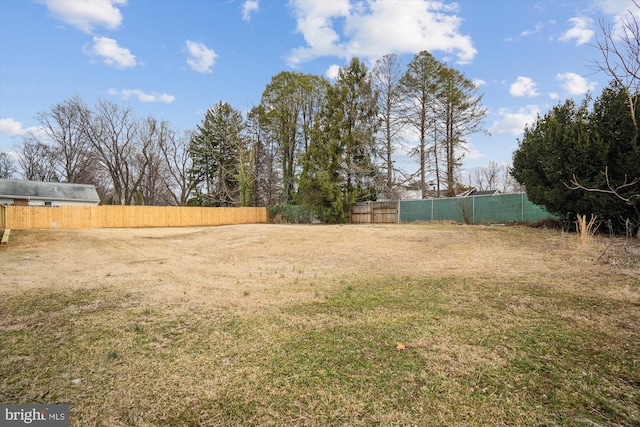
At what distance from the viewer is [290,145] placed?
25.7 meters

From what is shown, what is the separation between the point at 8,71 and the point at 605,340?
712 inches

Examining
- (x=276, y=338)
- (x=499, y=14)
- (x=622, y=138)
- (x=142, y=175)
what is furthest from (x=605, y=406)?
(x=142, y=175)

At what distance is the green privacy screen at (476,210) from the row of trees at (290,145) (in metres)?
3.01

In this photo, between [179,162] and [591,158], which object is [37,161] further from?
[591,158]

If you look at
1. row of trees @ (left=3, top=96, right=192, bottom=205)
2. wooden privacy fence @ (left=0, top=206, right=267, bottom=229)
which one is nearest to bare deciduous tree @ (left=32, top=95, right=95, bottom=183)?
row of trees @ (left=3, top=96, right=192, bottom=205)

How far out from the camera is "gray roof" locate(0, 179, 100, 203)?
24.1 metres

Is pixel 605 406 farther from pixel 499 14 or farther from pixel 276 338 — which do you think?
pixel 499 14

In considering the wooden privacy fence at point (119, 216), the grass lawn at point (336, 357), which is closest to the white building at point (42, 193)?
the wooden privacy fence at point (119, 216)

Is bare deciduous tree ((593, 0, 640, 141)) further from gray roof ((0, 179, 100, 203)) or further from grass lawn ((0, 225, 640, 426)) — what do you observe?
gray roof ((0, 179, 100, 203))

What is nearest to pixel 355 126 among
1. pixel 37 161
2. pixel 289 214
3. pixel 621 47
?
pixel 289 214

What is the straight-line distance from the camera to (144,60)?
45.9 feet

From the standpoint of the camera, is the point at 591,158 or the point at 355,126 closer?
the point at 591,158

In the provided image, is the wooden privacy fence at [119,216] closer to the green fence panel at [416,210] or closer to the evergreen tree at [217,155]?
the evergreen tree at [217,155]

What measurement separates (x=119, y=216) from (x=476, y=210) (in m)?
21.5
